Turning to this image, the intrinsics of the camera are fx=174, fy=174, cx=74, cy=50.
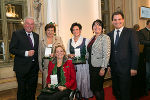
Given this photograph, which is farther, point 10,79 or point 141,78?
point 10,79

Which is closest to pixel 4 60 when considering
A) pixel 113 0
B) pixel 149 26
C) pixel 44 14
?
pixel 44 14

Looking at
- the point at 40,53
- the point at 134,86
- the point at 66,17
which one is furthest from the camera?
the point at 66,17

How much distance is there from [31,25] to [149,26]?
8.98 ft

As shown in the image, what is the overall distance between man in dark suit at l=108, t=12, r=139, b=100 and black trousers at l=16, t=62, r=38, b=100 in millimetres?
1274

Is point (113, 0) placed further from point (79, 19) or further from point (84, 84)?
point (84, 84)

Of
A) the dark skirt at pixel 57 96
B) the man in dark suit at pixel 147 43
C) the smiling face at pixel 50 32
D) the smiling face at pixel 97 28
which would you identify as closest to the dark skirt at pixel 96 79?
the dark skirt at pixel 57 96

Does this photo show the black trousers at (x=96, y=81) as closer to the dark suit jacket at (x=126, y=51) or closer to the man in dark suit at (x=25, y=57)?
the dark suit jacket at (x=126, y=51)

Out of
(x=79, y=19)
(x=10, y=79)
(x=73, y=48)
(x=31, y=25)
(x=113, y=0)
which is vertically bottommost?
(x=10, y=79)

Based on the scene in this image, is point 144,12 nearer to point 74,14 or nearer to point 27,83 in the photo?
point 74,14

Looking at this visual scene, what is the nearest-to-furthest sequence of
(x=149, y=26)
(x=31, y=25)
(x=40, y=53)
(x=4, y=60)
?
1. (x=31, y=25)
2. (x=40, y=53)
3. (x=149, y=26)
4. (x=4, y=60)

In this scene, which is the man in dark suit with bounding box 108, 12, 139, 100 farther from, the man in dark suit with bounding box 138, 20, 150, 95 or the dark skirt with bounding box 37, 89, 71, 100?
the man in dark suit with bounding box 138, 20, 150, 95

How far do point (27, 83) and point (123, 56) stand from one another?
154cm

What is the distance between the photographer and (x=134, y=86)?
3.52 meters

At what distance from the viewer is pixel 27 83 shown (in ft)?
9.12
